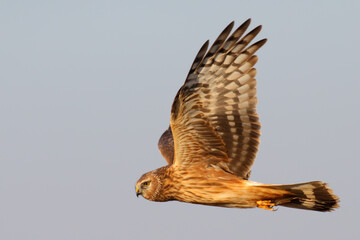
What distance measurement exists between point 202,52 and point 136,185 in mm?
2286

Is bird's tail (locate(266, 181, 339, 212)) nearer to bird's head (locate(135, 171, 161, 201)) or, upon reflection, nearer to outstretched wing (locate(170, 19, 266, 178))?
outstretched wing (locate(170, 19, 266, 178))

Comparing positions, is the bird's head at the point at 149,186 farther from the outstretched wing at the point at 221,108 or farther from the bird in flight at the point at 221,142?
the outstretched wing at the point at 221,108

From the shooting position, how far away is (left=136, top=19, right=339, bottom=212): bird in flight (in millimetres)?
8883

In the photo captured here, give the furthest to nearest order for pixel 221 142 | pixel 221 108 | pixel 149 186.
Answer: pixel 149 186 < pixel 221 142 < pixel 221 108

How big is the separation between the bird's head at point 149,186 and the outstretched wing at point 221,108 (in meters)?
0.43

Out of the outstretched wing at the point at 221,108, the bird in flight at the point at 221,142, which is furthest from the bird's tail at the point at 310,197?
the outstretched wing at the point at 221,108

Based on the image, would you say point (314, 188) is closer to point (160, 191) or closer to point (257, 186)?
point (257, 186)

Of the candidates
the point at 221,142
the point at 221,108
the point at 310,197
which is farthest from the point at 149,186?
the point at 310,197

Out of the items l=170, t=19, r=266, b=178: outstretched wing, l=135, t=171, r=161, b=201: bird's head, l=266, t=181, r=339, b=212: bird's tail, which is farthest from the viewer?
l=135, t=171, r=161, b=201: bird's head

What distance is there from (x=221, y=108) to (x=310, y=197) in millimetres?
1753

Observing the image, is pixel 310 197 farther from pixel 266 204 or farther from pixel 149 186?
pixel 149 186

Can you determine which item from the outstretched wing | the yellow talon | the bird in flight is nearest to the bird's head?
the bird in flight

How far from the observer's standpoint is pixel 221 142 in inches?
366

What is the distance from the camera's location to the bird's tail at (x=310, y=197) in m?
9.00
